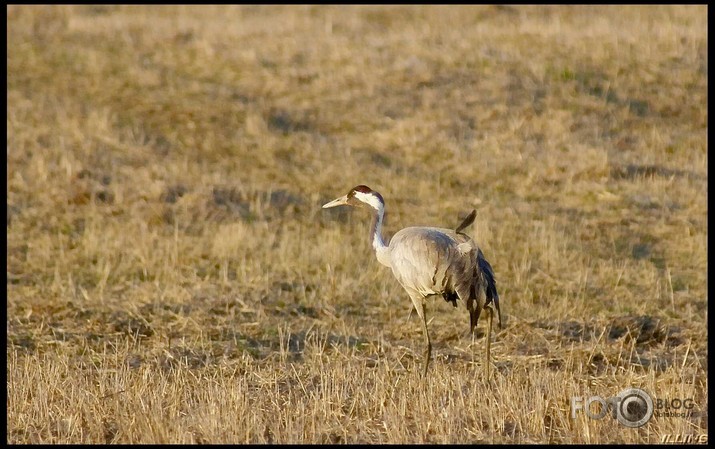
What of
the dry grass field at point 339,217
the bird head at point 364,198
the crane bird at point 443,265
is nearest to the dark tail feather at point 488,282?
the crane bird at point 443,265

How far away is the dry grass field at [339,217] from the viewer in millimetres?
7039

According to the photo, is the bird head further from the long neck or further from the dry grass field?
the dry grass field

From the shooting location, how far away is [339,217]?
44.9ft

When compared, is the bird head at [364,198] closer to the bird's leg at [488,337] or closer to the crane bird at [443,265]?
the crane bird at [443,265]

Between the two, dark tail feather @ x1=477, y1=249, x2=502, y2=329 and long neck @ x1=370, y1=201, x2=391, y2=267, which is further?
long neck @ x1=370, y1=201, x2=391, y2=267

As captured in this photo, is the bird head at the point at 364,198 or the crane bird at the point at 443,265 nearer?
the crane bird at the point at 443,265

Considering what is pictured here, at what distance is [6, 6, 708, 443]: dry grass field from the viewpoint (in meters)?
7.04

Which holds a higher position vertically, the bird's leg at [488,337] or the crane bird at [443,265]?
the crane bird at [443,265]

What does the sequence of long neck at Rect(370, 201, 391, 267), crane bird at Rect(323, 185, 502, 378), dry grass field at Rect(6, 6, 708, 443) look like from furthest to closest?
long neck at Rect(370, 201, 391, 267)
crane bird at Rect(323, 185, 502, 378)
dry grass field at Rect(6, 6, 708, 443)

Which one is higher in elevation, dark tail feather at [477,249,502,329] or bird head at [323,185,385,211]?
bird head at [323,185,385,211]

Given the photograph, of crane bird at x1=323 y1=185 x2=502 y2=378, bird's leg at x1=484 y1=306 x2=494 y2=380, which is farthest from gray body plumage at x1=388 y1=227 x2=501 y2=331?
bird's leg at x1=484 y1=306 x2=494 y2=380

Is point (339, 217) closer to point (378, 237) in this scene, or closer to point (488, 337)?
point (378, 237)

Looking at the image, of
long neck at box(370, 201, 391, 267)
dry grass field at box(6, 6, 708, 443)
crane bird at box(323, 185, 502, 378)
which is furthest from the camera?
long neck at box(370, 201, 391, 267)

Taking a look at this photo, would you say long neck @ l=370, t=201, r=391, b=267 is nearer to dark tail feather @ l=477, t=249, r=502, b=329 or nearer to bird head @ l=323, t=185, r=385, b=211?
bird head @ l=323, t=185, r=385, b=211
